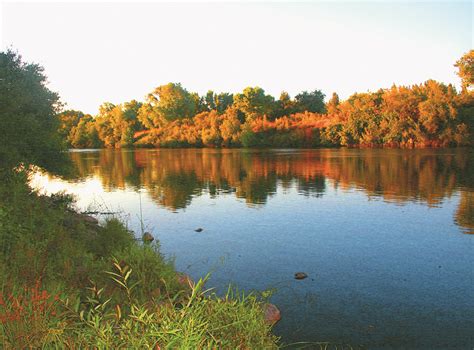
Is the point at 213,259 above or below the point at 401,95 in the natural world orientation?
below

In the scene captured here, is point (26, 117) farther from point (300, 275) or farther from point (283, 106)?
point (283, 106)

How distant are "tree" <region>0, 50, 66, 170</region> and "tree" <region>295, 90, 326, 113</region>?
389 feet

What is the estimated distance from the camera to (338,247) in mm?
16266

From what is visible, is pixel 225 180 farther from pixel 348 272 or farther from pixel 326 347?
pixel 326 347

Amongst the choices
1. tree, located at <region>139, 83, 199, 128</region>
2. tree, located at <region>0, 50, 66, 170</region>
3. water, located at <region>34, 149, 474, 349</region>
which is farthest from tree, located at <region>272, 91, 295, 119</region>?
tree, located at <region>0, 50, 66, 170</region>

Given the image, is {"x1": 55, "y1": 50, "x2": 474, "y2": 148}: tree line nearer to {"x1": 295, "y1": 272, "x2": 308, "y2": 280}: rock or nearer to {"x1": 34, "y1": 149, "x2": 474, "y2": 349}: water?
{"x1": 34, "y1": 149, "x2": 474, "y2": 349}: water

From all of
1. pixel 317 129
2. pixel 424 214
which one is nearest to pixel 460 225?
pixel 424 214

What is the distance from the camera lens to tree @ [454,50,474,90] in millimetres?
89062

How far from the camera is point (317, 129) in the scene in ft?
359

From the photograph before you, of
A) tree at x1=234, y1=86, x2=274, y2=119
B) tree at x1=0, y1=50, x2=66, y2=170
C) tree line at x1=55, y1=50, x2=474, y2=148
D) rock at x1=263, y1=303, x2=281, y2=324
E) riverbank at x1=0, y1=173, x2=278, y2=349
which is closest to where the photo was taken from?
riverbank at x1=0, y1=173, x2=278, y2=349

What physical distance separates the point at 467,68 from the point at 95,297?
10335 cm

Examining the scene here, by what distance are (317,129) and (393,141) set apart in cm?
2367

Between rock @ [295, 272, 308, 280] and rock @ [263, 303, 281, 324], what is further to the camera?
rock @ [295, 272, 308, 280]

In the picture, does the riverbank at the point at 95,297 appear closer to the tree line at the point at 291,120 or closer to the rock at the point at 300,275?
the rock at the point at 300,275
